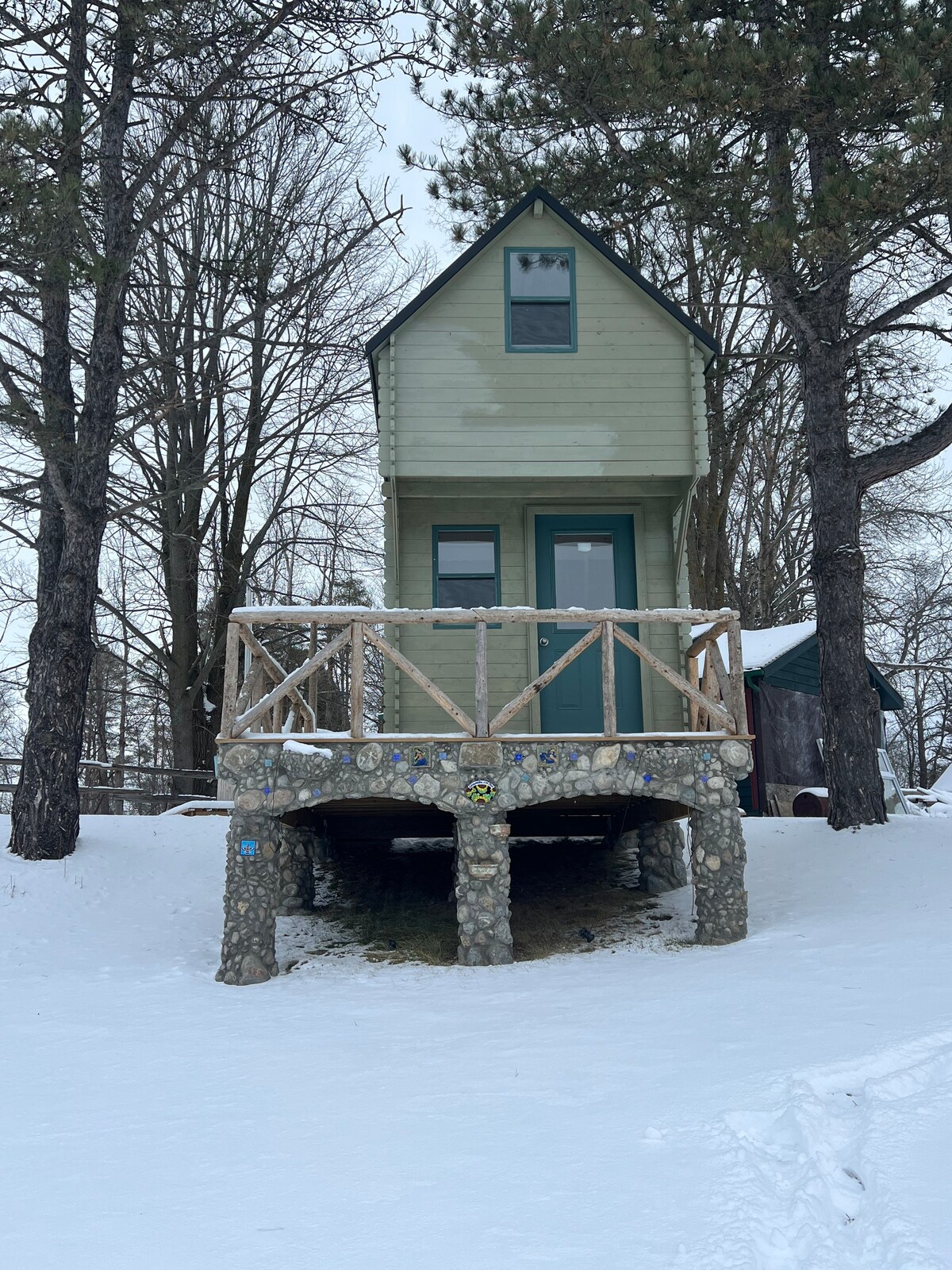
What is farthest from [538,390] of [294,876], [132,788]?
[132,788]

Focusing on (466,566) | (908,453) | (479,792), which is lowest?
(479,792)

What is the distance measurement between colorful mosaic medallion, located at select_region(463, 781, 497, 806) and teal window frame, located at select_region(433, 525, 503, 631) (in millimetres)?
2374

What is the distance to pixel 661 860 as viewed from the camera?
11.1m

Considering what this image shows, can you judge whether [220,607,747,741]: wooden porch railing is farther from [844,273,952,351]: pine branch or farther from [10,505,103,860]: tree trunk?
[844,273,952,351]: pine branch

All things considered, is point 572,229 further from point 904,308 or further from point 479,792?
point 479,792

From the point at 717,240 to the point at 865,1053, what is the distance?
328 inches

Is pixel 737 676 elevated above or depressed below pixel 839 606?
below

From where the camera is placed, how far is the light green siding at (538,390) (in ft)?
33.3

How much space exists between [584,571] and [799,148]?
220 inches

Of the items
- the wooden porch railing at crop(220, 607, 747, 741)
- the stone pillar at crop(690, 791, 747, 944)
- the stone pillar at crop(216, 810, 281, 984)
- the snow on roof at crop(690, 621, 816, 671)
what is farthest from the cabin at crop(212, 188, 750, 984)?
the snow on roof at crop(690, 621, 816, 671)

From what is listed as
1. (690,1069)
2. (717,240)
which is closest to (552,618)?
(690,1069)

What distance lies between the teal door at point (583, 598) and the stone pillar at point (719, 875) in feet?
5.92

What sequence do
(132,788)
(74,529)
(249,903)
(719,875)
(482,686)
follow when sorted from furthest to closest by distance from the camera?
(132,788) → (74,529) → (719,875) → (482,686) → (249,903)

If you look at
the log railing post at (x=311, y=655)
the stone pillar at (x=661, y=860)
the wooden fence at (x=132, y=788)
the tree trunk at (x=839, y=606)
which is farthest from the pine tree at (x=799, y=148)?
A: the wooden fence at (x=132, y=788)
